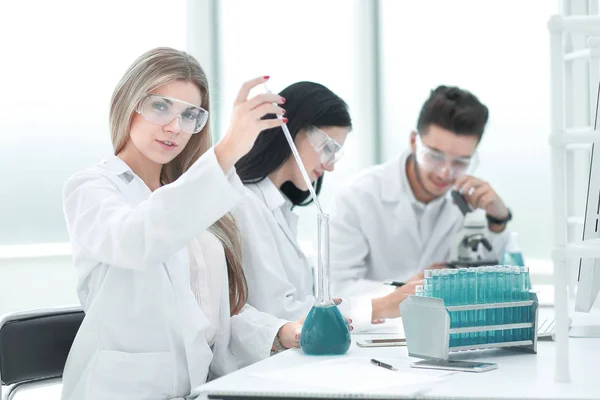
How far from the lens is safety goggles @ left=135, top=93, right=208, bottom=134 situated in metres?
1.78

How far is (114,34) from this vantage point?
4.04 metres

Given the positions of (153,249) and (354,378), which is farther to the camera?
(153,249)

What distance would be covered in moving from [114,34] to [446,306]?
10.1 ft

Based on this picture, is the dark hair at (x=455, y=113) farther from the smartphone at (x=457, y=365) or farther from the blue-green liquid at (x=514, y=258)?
the smartphone at (x=457, y=365)

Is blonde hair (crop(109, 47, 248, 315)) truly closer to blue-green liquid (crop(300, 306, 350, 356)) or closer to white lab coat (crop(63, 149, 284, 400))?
white lab coat (crop(63, 149, 284, 400))

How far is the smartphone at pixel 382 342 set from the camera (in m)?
1.67

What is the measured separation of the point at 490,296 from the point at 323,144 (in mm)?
837

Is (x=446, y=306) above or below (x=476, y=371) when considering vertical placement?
→ above

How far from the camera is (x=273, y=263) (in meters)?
2.03

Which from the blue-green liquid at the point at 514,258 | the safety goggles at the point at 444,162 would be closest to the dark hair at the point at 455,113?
the safety goggles at the point at 444,162

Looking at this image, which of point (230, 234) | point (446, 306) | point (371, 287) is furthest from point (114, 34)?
point (446, 306)

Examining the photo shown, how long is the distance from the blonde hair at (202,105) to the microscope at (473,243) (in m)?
1.34

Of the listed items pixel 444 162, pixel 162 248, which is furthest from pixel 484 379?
pixel 444 162

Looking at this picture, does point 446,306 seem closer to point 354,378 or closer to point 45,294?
point 354,378
